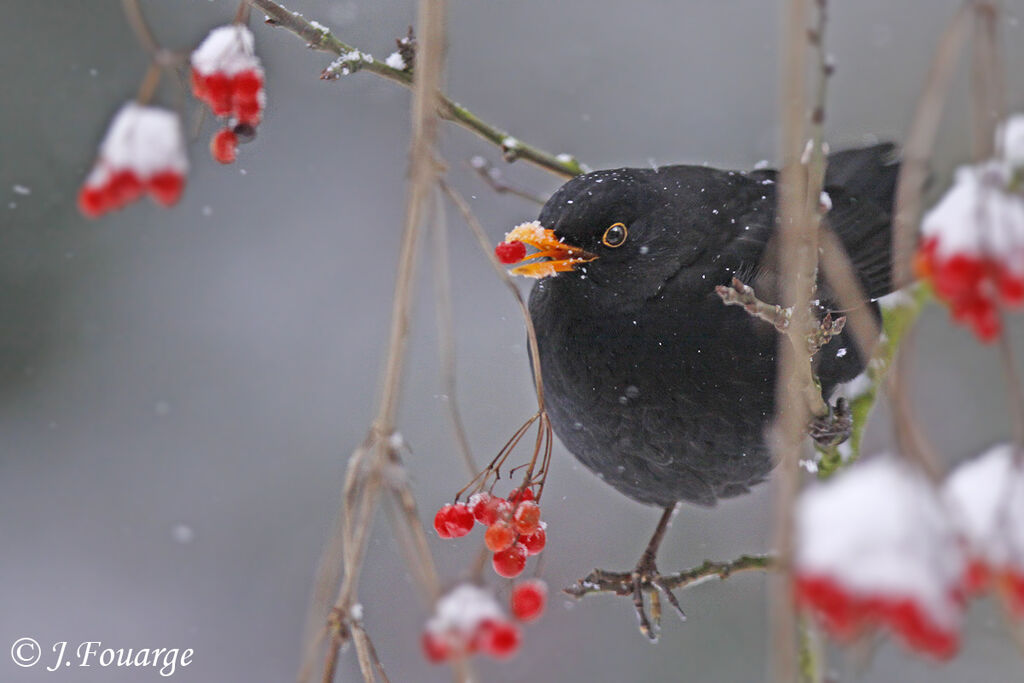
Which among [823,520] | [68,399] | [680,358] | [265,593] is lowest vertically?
[823,520]

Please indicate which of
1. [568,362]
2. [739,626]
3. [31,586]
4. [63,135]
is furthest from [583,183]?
[31,586]

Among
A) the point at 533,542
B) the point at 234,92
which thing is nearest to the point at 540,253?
the point at 533,542

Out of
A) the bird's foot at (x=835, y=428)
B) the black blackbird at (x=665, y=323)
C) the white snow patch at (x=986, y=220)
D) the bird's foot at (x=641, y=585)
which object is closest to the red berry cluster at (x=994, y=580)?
the white snow patch at (x=986, y=220)

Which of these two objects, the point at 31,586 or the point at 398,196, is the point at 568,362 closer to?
the point at 398,196

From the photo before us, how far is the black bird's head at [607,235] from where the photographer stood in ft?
8.36

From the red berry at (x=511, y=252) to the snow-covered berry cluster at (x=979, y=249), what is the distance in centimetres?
143

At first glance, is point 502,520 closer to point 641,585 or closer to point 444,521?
point 444,521

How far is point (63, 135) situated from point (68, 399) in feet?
4.87

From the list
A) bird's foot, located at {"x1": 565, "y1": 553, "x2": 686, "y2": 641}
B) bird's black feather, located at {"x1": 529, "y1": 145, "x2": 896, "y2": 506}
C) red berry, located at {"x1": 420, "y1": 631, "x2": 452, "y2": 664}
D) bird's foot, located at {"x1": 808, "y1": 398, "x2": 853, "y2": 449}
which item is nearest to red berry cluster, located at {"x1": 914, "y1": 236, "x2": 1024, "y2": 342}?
red berry, located at {"x1": 420, "y1": 631, "x2": 452, "y2": 664}

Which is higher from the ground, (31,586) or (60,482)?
(60,482)

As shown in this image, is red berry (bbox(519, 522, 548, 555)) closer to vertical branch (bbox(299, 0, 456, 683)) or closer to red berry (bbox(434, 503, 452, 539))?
red berry (bbox(434, 503, 452, 539))

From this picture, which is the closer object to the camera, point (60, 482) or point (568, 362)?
point (568, 362)

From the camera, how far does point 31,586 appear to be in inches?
232

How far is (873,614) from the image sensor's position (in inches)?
32.1
